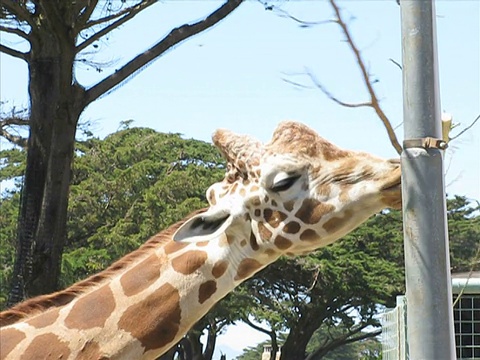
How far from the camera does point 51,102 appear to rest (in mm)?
10469

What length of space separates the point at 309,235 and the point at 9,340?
1.36m

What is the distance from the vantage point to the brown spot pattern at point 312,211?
160 inches

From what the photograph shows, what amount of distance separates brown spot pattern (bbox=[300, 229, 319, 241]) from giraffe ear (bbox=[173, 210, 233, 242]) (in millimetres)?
318

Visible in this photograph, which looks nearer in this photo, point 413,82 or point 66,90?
point 413,82

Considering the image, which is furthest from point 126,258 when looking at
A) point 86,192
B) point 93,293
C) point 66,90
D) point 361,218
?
point 86,192

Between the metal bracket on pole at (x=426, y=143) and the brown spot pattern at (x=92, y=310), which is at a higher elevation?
the metal bracket on pole at (x=426, y=143)

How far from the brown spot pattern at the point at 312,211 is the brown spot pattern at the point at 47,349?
112cm

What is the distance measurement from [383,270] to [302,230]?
3026cm

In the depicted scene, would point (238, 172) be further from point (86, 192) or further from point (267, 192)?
point (86, 192)

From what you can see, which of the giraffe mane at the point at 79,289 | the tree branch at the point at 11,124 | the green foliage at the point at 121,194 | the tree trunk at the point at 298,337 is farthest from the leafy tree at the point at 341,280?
the giraffe mane at the point at 79,289

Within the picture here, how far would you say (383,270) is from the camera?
3388cm

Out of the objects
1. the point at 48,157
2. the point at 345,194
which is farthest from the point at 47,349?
the point at 48,157

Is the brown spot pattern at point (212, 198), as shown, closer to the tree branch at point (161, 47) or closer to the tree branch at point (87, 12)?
the tree branch at point (161, 47)

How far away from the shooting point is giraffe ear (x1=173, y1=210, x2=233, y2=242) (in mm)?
4199
